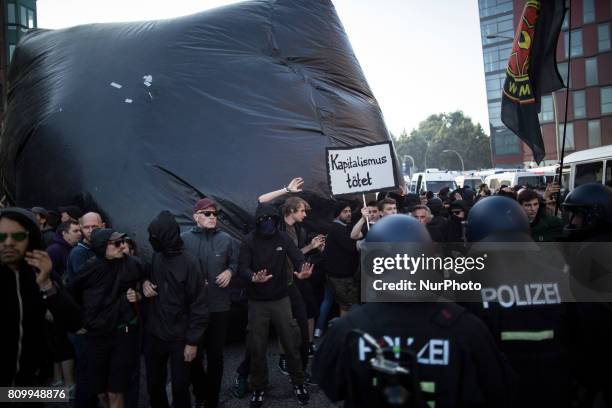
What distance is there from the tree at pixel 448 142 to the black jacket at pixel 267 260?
73870 mm

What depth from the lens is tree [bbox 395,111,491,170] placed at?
248 feet

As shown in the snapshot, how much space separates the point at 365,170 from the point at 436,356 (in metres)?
3.92

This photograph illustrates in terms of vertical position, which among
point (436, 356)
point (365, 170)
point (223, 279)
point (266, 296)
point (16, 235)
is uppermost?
point (16, 235)

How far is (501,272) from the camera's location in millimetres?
2396

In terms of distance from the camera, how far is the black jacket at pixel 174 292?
12.5ft

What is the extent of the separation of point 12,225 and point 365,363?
2.06 meters

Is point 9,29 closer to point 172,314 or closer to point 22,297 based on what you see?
point 172,314

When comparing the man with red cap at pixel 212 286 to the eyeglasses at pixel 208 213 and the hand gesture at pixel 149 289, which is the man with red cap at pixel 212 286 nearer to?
the eyeglasses at pixel 208 213

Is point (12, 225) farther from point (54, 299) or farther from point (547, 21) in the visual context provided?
point (547, 21)

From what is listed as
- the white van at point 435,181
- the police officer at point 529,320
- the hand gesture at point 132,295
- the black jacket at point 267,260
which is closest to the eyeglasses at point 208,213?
the black jacket at point 267,260

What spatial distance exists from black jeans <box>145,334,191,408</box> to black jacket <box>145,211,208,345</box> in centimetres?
7

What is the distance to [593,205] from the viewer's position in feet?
10.7

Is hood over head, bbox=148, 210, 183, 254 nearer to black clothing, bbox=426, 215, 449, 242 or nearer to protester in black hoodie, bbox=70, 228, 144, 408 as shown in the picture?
protester in black hoodie, bbox=70, 228, 144, 408

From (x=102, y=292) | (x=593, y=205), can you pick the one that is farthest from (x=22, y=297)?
(x=593, y=205)
